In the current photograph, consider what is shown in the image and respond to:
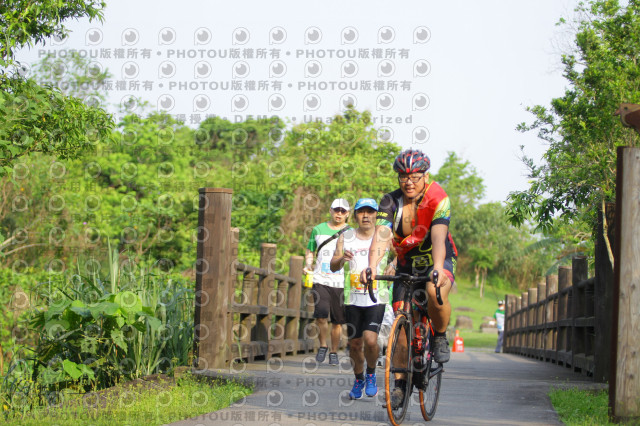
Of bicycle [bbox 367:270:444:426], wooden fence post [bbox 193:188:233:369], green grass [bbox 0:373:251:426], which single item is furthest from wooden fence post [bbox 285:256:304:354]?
bicycle [bbox 367:270:444:426]

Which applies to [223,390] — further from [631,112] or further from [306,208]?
[306,208]

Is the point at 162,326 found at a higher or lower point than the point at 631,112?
lower

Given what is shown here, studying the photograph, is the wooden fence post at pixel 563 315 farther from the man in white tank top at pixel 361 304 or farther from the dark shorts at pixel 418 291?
the dark shorts at pixel 418 291

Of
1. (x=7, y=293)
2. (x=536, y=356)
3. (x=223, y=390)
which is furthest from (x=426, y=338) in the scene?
(x=7, y=293)

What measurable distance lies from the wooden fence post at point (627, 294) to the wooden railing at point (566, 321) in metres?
2.66

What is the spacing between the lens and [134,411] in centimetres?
551

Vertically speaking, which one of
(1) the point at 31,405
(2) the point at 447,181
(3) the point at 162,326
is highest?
(2) the point at 447,181

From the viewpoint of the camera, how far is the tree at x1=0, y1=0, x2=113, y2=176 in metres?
7.39

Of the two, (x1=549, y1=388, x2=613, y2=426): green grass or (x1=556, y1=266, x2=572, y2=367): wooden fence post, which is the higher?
(x1=556, y1=266, x2=572, y2=367): wooden fence post

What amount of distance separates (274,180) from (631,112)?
80.2ft

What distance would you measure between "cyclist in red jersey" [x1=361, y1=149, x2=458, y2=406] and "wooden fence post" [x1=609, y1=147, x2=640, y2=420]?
112cm

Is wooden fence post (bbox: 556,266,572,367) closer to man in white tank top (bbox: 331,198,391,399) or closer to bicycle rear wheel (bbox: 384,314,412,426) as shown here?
man in white tank top (bbox: 331,198,391,399)

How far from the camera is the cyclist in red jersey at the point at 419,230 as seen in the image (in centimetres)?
542

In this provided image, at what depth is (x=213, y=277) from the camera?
7691mm
